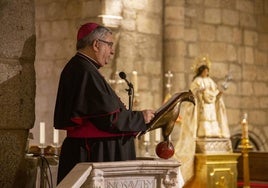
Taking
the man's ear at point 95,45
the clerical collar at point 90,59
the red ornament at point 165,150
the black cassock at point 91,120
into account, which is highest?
the man's ear at point 95,45

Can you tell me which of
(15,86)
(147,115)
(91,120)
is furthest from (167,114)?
(15,86)

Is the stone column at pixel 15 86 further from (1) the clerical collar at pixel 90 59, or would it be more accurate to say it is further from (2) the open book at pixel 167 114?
(2) the open book at pixel 167 114

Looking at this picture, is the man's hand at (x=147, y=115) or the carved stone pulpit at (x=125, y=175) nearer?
the carved stone pulpit at (x=125, y=175)

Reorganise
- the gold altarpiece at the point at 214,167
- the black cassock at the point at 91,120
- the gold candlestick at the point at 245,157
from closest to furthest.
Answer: the black cassock at the point at 91,120 → the gold candlestick at the point at 245,157 → the gold altarpiece at the point at 214,167

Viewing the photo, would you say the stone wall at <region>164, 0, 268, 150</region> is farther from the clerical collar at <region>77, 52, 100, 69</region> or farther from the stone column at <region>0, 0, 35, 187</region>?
the clerical collar at <region>77, 52, 100, 69</region>

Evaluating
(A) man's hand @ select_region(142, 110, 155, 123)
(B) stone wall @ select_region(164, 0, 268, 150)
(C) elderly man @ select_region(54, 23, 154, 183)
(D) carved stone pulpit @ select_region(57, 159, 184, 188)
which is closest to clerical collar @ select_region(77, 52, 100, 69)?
(C) elderly man @ select_region(54, 23, 154, 183)

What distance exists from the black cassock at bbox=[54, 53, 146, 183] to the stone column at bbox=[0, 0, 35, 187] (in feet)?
1.53

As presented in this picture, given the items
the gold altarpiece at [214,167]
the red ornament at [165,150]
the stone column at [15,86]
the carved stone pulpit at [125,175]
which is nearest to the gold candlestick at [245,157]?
the gold altarpiece at [214,167]

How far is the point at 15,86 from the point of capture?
4.05 metres

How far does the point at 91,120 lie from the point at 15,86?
0.69 metres

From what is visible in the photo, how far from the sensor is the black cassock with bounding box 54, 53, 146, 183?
11.6ft

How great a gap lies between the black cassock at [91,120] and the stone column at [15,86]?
1.53ft

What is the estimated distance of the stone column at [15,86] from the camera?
13.1 feet

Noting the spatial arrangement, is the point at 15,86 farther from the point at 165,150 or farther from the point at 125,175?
the point at 125,175
